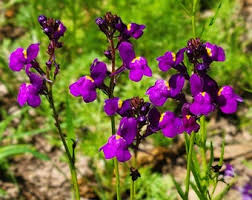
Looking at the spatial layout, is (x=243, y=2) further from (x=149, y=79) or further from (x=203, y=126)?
(x=203, y=126)

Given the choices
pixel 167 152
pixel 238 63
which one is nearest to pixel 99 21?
pixel 167 152

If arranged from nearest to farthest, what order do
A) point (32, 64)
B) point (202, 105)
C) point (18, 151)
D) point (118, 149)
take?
point (202, 105) → point (118, 149) → point (32, 64) → point (18, 151)

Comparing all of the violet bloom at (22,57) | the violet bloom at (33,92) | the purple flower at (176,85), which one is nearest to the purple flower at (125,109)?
the purple flower at (176,85)

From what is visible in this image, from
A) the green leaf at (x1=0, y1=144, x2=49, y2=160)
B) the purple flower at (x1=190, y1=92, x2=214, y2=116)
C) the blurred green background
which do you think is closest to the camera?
the purple flower at (x1=190, y1=92, x2=214, y2=116)

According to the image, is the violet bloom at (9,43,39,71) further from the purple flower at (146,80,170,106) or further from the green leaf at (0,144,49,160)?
the green leaf at (0,144,49,160)

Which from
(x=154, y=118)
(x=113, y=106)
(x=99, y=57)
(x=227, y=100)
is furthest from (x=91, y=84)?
(x=99, y=57)

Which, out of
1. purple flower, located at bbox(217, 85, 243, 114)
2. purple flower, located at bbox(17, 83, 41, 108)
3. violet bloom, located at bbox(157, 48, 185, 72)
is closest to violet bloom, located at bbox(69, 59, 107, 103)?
purple flower, located at bbox(17, 83, 41, 108)

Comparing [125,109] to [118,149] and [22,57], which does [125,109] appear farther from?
[22,57]
